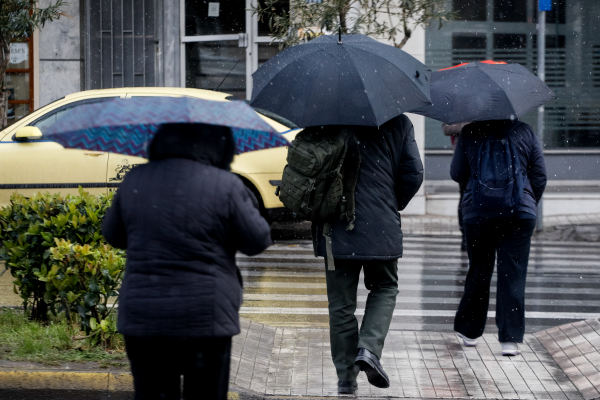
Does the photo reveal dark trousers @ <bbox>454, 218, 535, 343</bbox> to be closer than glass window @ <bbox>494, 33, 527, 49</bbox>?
Yes

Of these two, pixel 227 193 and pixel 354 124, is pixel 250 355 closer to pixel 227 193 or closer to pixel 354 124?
Answer: pixel 354 124

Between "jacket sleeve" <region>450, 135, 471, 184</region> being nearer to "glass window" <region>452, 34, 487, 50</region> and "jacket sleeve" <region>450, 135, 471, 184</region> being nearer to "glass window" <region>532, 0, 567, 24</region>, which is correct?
"glass window" <region>452, 34, 487, 50</region>

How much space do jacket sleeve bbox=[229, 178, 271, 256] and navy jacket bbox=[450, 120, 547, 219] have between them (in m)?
2.87

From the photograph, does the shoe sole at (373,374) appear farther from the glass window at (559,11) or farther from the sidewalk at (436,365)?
the glass window at (559,11)

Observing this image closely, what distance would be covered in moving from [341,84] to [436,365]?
1989mm

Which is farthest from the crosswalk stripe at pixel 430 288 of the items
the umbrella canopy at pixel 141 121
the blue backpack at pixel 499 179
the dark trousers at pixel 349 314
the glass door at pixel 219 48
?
the glass door at pixel 219 48

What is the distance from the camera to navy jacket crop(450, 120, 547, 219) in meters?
5.45

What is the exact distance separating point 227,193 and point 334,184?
5.47 ft

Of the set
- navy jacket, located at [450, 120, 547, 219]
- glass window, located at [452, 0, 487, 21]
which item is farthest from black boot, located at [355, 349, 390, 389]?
glass window, located at [452, 0, 487, 21]

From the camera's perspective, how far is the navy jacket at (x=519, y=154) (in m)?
5.45

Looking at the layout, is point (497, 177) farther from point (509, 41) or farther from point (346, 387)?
point (509, 41)

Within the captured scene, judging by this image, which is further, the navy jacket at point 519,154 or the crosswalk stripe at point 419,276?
the crosswalk stripe at point 419,276

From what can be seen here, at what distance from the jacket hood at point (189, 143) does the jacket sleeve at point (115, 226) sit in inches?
8.5

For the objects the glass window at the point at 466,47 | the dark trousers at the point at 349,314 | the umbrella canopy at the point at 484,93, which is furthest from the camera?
the glass window at the point at 466,47
